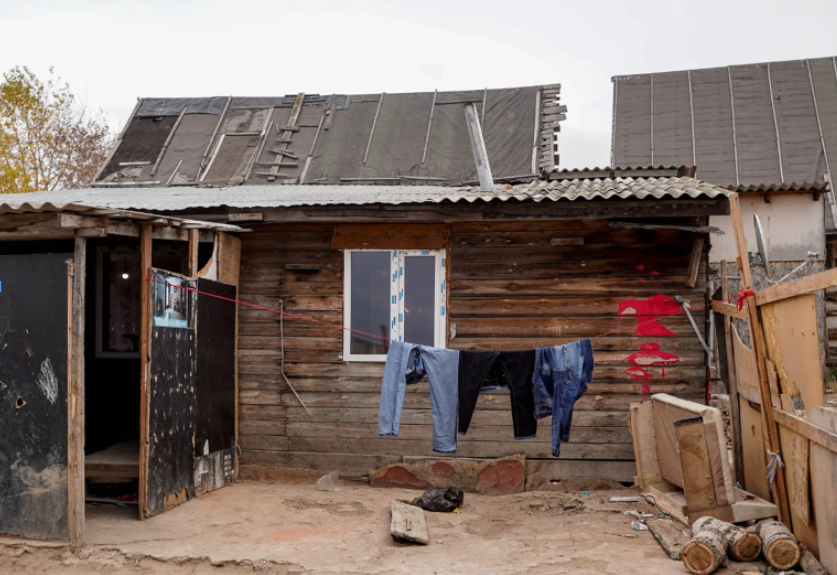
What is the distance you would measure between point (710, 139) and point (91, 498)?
14.8 m

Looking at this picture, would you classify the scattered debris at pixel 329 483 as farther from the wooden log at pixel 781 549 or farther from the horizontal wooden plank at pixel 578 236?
the wooden log at pixel 781 549

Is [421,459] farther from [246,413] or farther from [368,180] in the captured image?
[368,180]

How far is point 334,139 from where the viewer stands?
1385 cm

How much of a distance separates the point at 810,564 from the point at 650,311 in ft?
12.1

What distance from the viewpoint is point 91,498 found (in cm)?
788

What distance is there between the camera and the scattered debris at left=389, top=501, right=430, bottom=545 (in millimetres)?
6633

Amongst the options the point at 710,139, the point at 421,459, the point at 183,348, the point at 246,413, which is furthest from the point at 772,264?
the point at 183,348

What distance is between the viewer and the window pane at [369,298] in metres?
9.01

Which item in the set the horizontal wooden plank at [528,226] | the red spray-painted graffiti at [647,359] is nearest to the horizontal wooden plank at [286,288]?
the horizontal wooden plank at [528,226]

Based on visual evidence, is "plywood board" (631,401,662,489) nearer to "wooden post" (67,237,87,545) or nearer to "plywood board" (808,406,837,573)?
"plywood board" (808,406,837,573)

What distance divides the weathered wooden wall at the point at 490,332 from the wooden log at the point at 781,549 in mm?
2903

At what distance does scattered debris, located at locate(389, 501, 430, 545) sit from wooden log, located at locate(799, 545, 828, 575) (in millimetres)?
2961

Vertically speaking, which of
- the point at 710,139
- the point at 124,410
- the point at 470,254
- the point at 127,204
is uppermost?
the point at 710,139

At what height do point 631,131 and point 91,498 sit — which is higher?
point 631,131
